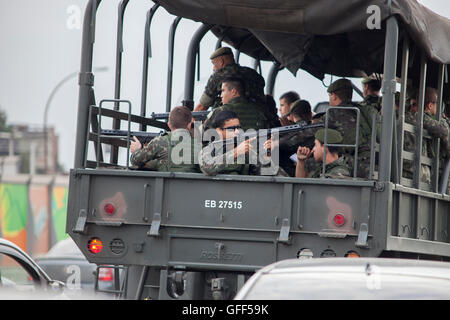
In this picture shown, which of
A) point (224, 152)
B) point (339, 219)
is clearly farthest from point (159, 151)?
point (339, 219)

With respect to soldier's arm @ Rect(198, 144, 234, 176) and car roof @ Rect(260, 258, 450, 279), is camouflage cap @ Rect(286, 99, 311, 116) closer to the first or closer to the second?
soldier's arm @ Rect(198, 144, 234, 176)

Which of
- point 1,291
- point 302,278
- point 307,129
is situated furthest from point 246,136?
point 302,278

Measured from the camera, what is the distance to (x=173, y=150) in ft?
31.1

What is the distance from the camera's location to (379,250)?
8516 mm

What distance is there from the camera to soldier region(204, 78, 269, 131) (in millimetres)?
9953

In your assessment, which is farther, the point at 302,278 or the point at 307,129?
the point at 307,129

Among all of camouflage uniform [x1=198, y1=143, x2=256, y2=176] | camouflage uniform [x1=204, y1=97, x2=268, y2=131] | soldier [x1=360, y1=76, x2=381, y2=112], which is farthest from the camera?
soldier [x1=360, y1=76, x2=381, y2=112]

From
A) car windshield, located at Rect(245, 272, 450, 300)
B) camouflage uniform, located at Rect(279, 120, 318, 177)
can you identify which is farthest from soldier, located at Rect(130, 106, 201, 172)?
car windshield, located at Rect(245, 272, 450, 300)

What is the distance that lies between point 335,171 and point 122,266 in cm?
217

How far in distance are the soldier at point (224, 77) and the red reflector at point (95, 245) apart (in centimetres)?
223

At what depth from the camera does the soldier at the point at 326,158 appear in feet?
29.5

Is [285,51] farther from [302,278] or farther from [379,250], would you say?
[302,278]

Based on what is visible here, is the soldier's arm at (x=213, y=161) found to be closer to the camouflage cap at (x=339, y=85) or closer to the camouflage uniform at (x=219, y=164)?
the camouflage uniform at (x=219, y=164)

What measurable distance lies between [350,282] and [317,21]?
395 cm
